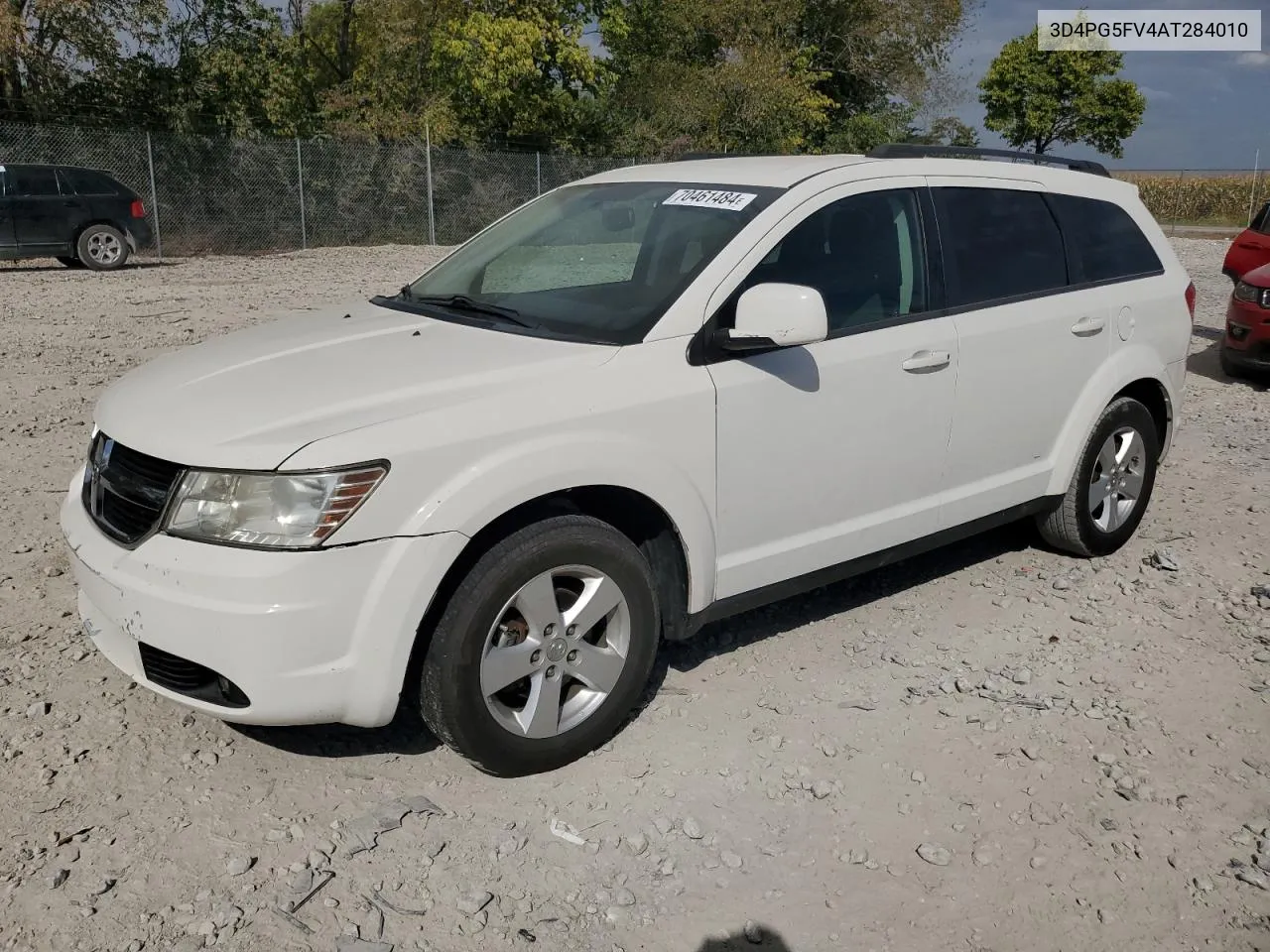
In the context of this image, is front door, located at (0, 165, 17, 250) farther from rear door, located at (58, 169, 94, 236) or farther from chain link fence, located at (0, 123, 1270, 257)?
chain link fence, located at (0, 123, 1270, 257)

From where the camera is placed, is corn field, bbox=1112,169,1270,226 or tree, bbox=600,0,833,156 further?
corn field, bbox=1112,169,1270,226

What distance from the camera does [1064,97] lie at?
56.7m

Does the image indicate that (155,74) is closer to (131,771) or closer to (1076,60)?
(131,771)

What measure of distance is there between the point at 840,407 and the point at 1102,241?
6.67ft

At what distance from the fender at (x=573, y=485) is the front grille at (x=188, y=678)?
2.21 ft

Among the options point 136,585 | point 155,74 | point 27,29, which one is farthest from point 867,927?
point 155,74

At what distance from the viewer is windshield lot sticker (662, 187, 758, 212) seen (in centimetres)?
390

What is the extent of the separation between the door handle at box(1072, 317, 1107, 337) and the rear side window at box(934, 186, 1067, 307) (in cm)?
18

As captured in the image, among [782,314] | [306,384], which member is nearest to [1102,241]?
[782,314]

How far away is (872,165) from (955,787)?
2.24 metres

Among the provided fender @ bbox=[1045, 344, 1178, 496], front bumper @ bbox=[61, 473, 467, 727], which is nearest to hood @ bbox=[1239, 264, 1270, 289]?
fender @ bbox=[1045, 344, 1178, 496]

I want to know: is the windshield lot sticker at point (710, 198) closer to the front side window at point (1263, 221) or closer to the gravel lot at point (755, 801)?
the gravel lot at point (755, 801)

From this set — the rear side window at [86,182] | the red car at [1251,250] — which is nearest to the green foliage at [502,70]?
the rear side window at [86,182]

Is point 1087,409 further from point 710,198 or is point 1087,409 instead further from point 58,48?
point 58,48
